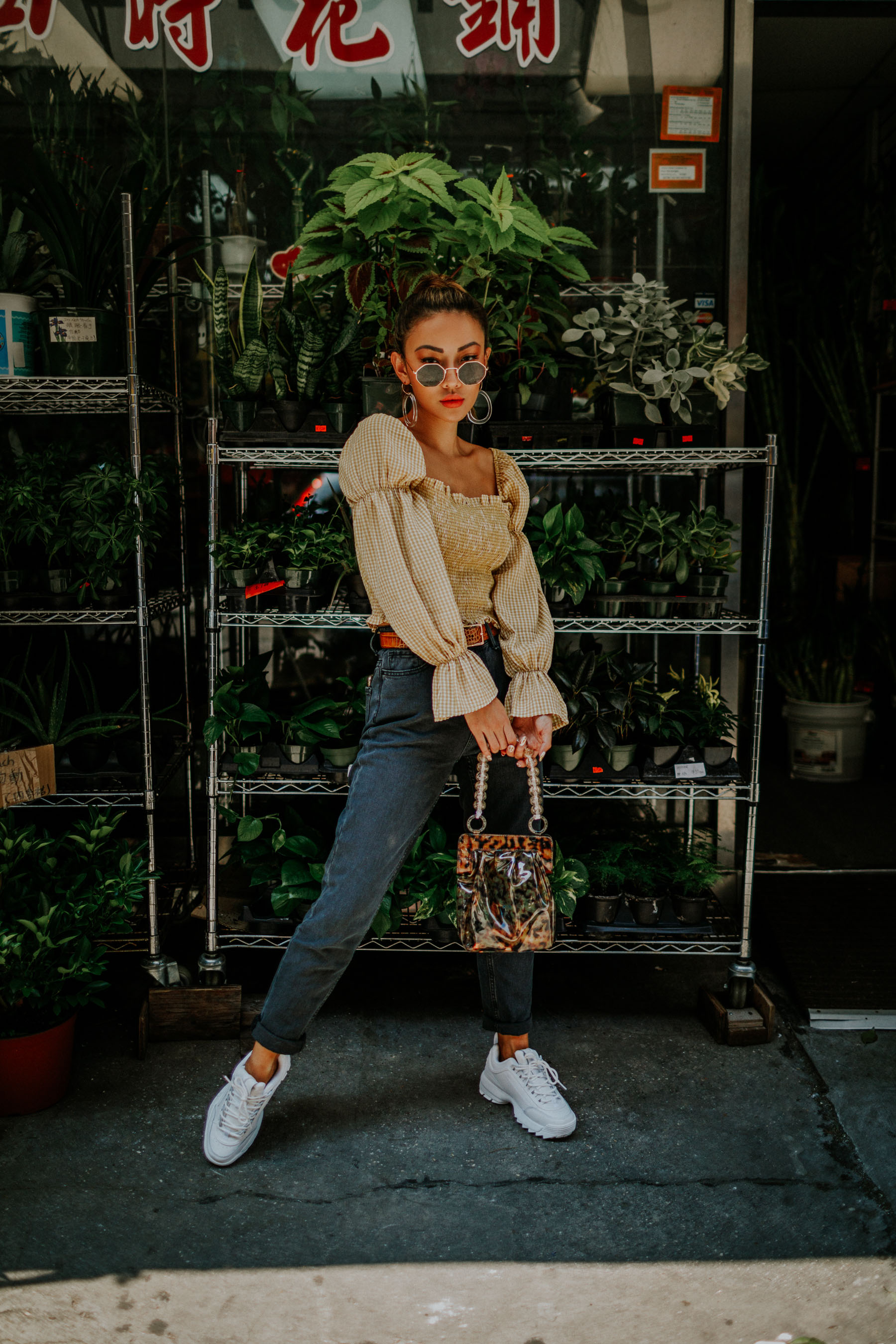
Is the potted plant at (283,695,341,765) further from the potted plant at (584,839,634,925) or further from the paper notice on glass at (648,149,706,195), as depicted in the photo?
the paper notice on glass at (648,149,706,195)

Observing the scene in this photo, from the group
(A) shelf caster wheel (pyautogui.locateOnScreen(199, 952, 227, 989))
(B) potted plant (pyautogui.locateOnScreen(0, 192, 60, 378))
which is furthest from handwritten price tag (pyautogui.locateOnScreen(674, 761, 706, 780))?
(B) potted plant (pyautogui.locateOnScreen(0, 192, 60, 378))

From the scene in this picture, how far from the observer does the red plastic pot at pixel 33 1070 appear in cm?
254

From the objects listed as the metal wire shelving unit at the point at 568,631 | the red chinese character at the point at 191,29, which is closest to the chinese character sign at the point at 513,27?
the red chinese character at the point at 191,29

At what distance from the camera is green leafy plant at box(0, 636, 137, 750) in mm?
2920

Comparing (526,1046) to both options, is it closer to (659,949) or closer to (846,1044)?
(659,949)

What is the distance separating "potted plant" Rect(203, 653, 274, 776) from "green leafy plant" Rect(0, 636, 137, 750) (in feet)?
0.88

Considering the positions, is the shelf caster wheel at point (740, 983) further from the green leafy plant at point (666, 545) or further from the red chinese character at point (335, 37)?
the red chinese character at point (335, 37)

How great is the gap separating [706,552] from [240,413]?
132cm

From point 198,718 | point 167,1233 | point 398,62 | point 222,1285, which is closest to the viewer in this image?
point 222,1285

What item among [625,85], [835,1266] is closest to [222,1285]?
[835,1266]

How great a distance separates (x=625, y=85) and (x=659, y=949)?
2.73 meters

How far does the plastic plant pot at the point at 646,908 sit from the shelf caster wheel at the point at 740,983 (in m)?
0.25

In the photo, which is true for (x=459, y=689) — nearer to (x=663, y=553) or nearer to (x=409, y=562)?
(x=409, y=562)

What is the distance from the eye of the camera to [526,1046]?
262 centimetres
